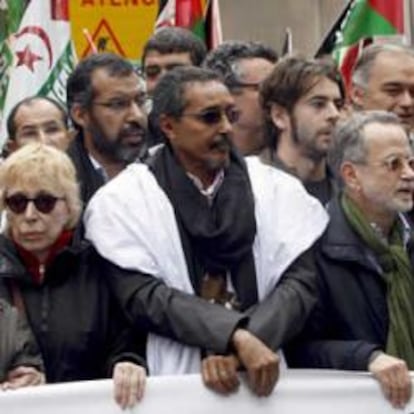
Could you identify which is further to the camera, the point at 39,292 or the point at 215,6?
the point at 215,6

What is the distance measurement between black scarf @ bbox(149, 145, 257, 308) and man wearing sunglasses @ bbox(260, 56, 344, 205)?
992mm

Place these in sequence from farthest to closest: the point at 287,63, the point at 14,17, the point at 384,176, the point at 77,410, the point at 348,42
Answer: the point at 14,17
the point at 348,42
the point at 287,63
the point at 384,176
the point at 77,410

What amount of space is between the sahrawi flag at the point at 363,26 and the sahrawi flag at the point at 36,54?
4.49 ft

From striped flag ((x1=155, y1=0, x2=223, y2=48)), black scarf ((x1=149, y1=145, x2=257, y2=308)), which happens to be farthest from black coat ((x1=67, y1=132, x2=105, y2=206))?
striped flag ((x1=155, y1=0, x2=223, y2=48))

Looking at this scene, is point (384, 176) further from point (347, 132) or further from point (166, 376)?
point (166, 376)

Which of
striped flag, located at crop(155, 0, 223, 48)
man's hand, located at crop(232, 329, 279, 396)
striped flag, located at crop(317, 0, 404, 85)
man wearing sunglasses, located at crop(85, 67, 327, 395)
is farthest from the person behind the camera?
striped flag, located at crop(155, 0, 223, 48)

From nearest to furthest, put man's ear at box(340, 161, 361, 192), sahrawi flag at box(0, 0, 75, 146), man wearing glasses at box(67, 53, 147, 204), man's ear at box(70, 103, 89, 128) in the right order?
1. man's ear at box(340, 161, 361, 192)
2. man wearing glasses at box(67, 53, 147, 204)
3. man's ear at box(70, 103, 89, 128)
4. sahrawi flag at box(0, 0, 75, 146)

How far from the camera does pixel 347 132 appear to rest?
704cm

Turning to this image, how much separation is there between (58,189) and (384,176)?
3.67ft

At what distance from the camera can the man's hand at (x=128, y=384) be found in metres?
6.37

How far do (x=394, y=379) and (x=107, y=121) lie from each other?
1.92m

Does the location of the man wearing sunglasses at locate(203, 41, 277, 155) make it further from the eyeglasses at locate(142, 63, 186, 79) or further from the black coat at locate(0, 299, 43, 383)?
the black coat at locate(0, 299, 43, 383)

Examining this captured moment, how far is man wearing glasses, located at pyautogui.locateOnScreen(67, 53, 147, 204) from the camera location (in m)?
7.79

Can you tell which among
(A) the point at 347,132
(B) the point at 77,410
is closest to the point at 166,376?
(B) the point at 77,410
